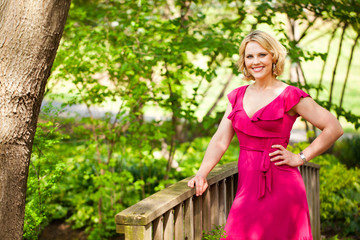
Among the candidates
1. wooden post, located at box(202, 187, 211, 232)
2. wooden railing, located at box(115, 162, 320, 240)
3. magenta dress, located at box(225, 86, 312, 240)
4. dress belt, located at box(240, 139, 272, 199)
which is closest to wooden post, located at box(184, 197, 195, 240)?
wooden railing, located at box(115, 162, 320, 240)

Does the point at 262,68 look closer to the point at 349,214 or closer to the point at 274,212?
the point at 274,212

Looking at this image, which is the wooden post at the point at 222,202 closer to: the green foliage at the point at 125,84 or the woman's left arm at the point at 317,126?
the woman's left arm at the point at 317,126

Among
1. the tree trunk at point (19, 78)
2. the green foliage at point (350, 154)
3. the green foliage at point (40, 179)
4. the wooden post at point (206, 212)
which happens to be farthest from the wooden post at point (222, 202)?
the green foliage at point (350, 154)

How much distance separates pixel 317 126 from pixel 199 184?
2.86ft

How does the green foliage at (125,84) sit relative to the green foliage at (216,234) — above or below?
above

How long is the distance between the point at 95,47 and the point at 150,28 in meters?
0.86

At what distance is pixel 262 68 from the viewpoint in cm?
273

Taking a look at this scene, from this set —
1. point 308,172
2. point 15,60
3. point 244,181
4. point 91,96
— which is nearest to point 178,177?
point 91,96

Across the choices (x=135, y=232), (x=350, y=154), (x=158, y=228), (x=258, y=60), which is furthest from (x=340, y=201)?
(x=135, y=232)

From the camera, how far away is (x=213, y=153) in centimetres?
279

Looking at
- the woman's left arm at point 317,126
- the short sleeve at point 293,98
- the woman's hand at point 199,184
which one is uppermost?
the short sleeve at point 293,98

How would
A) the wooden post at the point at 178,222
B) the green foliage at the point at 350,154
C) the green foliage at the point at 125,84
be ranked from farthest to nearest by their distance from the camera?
the green foliage at the point at 350,154
the green foliage at the point at 125,84
the wooden post at the point at 178,222

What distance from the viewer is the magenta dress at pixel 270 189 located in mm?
2631

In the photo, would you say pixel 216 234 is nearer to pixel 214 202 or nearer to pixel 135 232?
pixel 214 202
